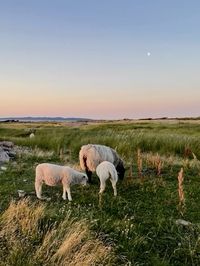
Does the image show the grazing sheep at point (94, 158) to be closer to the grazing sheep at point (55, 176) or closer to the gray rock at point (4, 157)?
the grazing sheep at point (55, 176)

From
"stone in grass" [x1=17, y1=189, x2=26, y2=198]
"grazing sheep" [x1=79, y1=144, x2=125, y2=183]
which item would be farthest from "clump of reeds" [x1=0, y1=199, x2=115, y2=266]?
"grazing sheep" [x1=79, y1=144, x2=125, y2=183]

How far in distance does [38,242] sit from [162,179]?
6.86 meters

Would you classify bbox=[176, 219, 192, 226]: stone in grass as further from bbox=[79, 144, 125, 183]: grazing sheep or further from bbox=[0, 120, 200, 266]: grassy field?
bbox=[79, 144, 125, 183]: grazing sheep

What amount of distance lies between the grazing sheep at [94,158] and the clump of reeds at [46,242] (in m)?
4.86

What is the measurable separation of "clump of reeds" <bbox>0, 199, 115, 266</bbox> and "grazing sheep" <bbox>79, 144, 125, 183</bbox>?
4861 millimetres

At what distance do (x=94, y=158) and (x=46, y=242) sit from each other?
6.31 meters

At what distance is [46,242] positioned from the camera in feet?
27.1

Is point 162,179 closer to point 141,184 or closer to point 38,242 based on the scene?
point 141,184

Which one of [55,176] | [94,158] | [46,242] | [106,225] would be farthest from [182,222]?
[94,158]

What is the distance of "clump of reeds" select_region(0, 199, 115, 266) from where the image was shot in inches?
304

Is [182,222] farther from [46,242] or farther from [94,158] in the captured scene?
[94,158]

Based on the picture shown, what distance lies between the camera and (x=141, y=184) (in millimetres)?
13359

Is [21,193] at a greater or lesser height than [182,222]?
greater

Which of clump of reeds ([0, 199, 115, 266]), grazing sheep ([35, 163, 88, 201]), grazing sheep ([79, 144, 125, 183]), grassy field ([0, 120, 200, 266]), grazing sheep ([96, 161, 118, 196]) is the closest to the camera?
clump of reeds ([0, 199, 115, 266])
